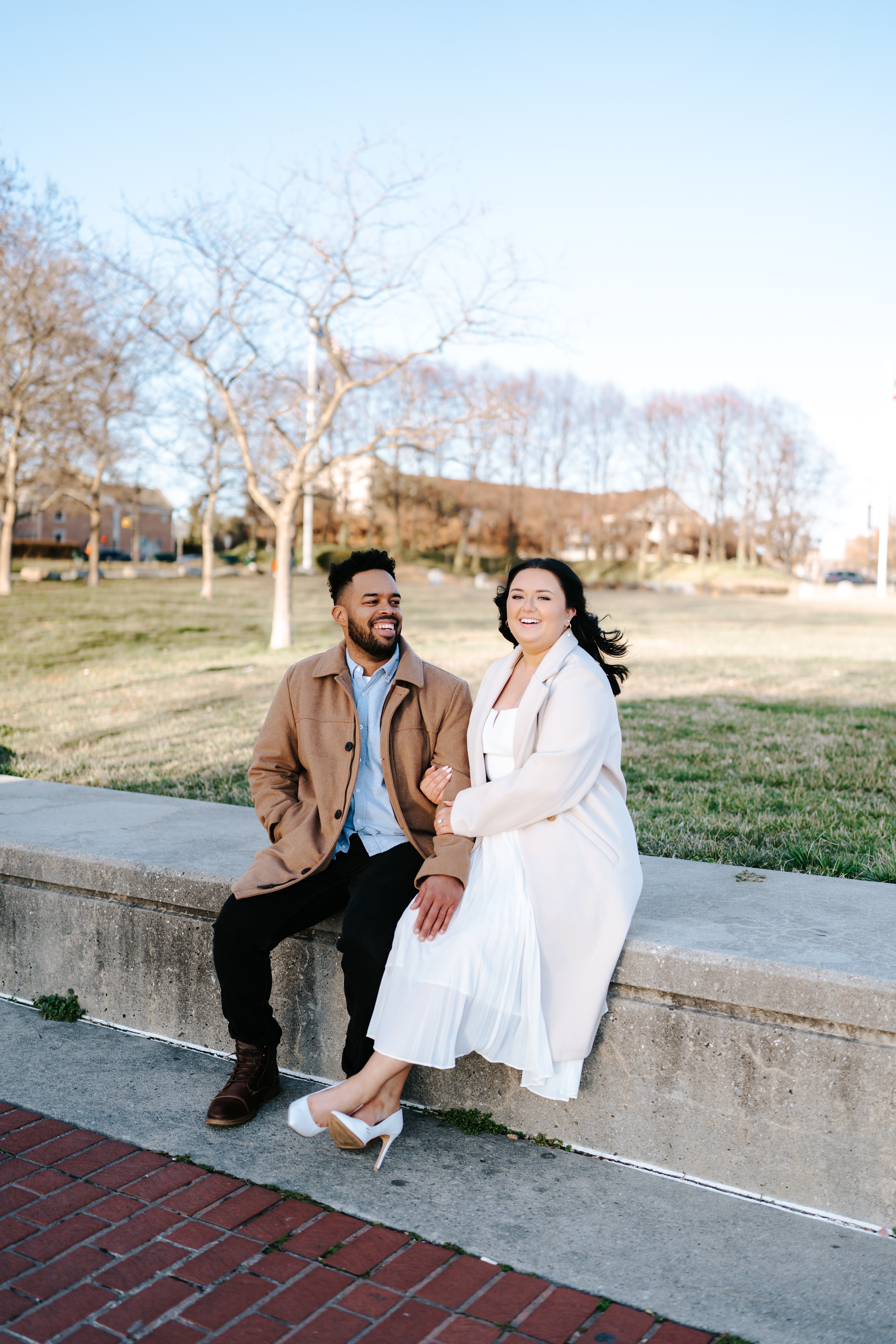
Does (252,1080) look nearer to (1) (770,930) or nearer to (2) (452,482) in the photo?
(1) (770,930)

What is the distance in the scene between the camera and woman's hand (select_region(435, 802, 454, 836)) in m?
3.08

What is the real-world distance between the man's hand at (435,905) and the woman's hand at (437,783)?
12.8 inches

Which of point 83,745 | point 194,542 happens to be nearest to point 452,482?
point 194,542

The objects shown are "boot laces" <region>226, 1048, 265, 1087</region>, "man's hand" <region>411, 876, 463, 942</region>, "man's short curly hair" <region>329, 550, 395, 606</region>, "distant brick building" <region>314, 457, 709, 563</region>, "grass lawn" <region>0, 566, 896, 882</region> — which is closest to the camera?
"man's hand" <region>411, 876, 463, 942</region>

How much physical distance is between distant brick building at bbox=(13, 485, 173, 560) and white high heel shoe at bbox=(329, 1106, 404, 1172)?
67.6m

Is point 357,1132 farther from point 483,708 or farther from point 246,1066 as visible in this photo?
point 483,708

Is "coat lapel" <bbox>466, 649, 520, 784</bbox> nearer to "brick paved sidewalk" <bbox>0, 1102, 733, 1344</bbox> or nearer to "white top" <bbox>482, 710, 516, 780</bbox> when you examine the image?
"white top" <bbox>482, 710, 516, 780</bbox>

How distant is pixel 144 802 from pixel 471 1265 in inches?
118

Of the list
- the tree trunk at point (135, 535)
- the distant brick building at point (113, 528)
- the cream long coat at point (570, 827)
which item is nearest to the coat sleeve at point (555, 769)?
the cream long coat at point (570, 827)

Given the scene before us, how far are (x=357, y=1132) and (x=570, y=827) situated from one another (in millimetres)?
965

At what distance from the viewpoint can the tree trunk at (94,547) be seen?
33594 mm

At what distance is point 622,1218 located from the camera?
260 cm

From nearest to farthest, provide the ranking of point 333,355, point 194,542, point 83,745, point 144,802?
1. point 144,802
2. point 83,745
3. point 333,355
4. point 194,542

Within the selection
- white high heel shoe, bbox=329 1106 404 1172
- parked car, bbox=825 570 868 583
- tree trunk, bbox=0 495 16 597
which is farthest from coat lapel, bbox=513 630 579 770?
parked car, bbox=825 570 868 583
